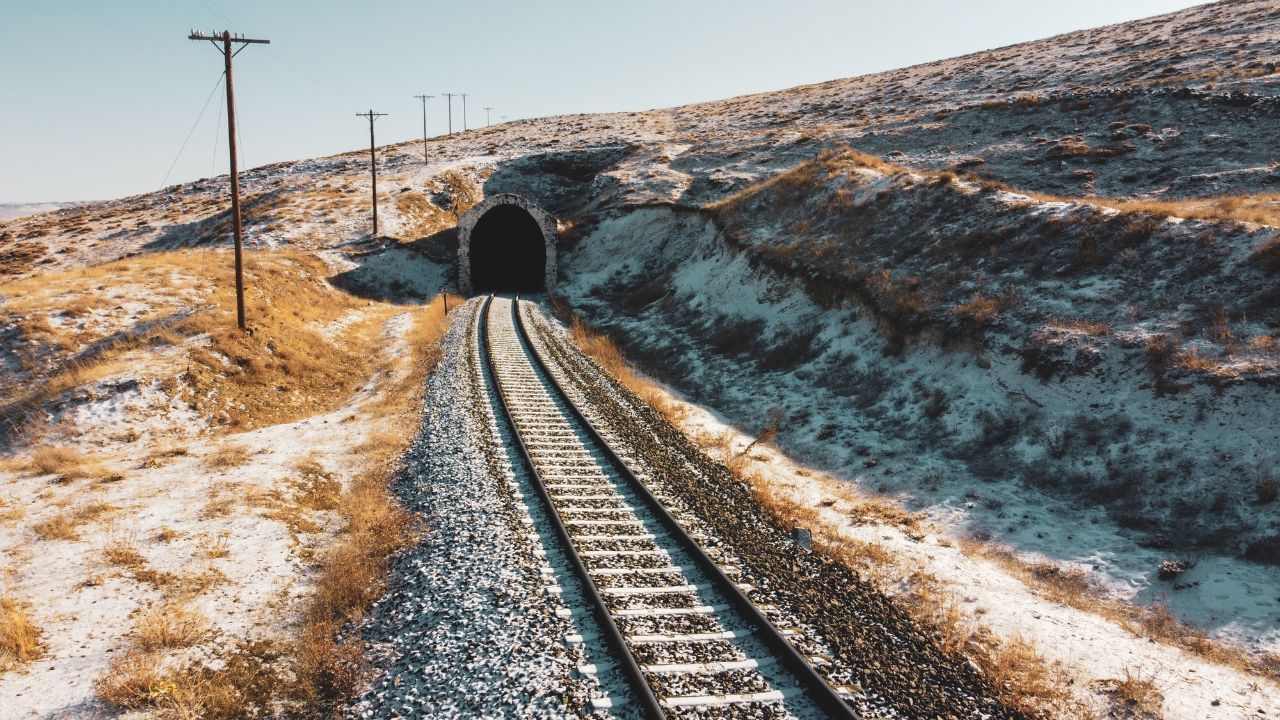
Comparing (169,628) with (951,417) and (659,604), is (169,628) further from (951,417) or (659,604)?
→ (951,417)

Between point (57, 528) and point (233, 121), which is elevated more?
point (233, 121)

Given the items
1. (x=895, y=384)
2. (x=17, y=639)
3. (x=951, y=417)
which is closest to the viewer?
(x=17, y=639)

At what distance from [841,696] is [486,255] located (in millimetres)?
47884

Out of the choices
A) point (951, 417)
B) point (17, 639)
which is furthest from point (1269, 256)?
point (17, 639)

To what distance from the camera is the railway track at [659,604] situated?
6.12 m

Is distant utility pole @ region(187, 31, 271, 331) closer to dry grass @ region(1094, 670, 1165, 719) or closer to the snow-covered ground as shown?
the snow-covered ground

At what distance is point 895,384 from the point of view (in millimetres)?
15750

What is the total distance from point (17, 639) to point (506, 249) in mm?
45923

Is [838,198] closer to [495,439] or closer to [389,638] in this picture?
[495,439]

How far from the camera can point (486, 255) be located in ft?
164

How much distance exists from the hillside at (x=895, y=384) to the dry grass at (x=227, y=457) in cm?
17

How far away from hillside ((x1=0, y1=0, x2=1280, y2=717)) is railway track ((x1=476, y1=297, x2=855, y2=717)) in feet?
9.89

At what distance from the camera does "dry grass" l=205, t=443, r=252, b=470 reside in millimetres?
13344

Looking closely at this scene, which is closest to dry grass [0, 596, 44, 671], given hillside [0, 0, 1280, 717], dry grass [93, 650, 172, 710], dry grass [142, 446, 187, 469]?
hillside [0, 0, 1280, 717]
